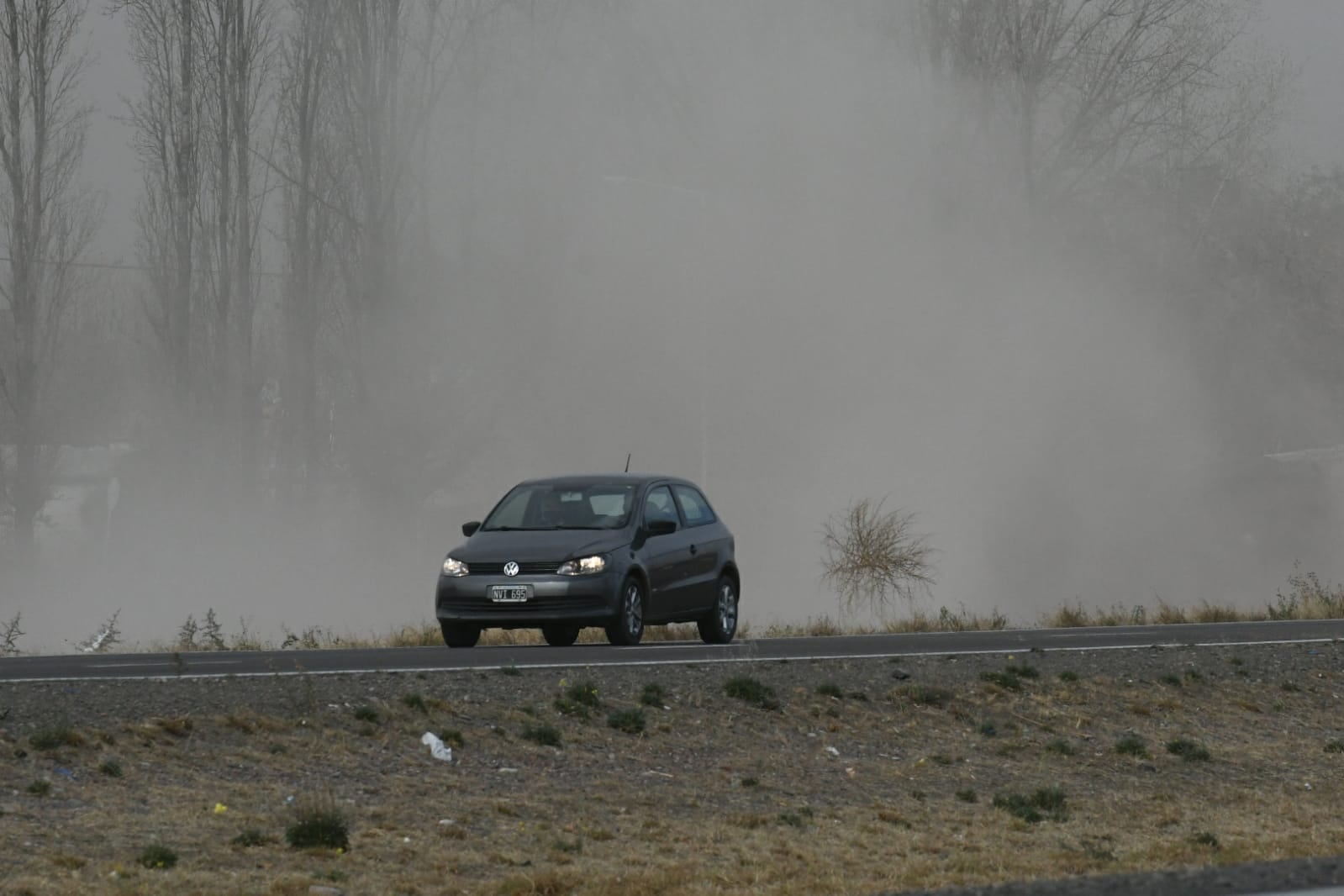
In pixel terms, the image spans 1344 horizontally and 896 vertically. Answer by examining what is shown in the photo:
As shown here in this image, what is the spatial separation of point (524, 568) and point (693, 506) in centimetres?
312

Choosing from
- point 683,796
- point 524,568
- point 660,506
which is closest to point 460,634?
point 524,568

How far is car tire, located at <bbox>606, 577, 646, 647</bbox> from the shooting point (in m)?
19.2

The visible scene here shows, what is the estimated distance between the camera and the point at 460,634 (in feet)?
64.8

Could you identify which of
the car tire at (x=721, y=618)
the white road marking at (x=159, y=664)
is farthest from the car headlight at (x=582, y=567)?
the white road marking at (x=159, y=664)

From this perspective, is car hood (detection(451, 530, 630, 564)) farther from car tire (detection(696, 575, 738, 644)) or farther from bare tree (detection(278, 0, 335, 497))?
bare tree (detection(278, 0, 335, 497))

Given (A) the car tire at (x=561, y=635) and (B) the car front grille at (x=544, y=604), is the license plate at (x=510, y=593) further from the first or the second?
(A) the car tire at (x=561, y=635)

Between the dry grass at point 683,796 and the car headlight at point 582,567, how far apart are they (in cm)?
332

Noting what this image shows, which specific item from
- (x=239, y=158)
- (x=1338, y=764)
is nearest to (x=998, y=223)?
(x=239, y=158)

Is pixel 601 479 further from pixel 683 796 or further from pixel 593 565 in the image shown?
pixel 683 796

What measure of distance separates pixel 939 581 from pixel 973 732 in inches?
1728

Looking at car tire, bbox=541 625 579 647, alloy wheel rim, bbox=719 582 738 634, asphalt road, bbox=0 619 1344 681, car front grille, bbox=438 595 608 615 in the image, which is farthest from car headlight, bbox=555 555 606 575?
alloy wheel rim, bbox=719 582 738 634

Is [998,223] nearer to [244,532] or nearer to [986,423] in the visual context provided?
[986,423]

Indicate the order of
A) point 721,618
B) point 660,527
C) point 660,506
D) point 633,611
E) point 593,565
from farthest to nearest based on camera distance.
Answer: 1. point 721,618
2. point 660,506
3. point 660,527
4. point 633,611
5. point 593,565

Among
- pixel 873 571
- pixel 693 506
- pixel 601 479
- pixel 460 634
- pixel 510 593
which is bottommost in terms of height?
pixel 460 634
